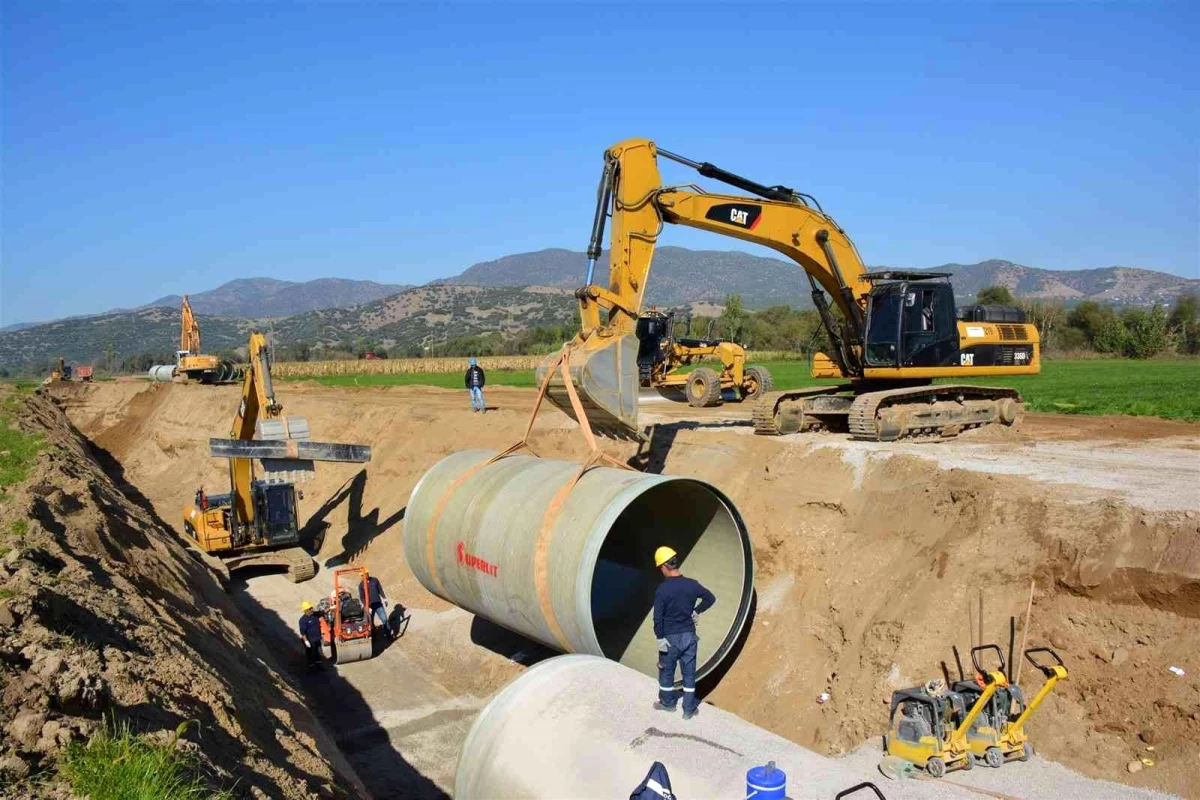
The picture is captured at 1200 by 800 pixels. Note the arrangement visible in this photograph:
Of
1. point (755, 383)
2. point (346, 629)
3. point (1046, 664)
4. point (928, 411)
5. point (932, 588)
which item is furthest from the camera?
point (755, 383)

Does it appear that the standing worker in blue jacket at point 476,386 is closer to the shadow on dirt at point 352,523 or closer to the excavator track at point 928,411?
the shadow on dirt at point 352,523

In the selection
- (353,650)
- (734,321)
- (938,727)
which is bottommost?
(353,650)

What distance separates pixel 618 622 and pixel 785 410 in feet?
16.9

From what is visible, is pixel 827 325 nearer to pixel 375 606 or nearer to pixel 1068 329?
pixel 375 606

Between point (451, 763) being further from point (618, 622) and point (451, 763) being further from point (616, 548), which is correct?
point (616, 548)

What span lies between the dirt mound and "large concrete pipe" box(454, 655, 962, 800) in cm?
141

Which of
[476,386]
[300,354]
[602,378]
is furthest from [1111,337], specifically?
[300,354]

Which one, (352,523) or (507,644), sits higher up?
(352,523)

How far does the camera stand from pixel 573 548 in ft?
31.6

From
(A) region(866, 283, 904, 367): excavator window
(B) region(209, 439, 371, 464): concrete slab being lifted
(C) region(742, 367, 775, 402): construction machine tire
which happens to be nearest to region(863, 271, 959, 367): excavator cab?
(A) region(866, 283, 904, 367): excavator window

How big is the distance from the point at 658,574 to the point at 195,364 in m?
39.1

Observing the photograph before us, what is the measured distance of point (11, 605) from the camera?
6605mm

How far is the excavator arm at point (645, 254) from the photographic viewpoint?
1223 cm

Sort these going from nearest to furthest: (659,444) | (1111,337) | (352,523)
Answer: (659,444), (352,523), (1111,337)
